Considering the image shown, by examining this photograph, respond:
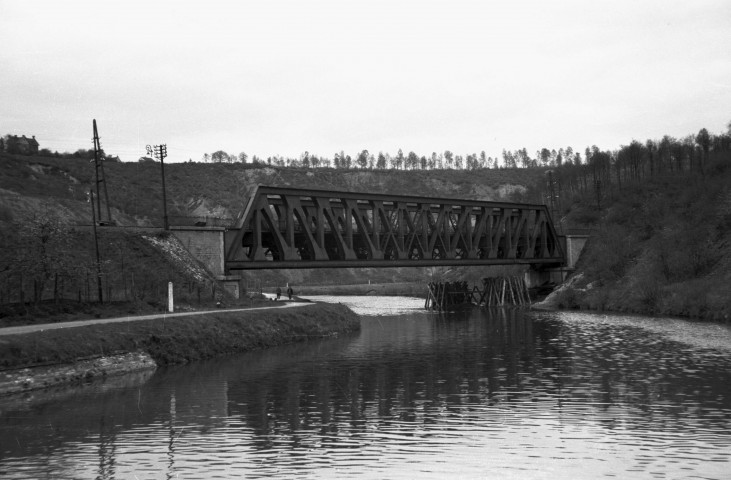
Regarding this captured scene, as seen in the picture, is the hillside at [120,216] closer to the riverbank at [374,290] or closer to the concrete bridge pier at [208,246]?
the concrete bridge pier at [208,246]

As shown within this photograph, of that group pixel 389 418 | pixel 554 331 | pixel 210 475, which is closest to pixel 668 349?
pixel 554 331

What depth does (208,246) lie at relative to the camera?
52906mm

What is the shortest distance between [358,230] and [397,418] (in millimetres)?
44042

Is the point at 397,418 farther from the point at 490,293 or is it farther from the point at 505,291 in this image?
the point at 505,291

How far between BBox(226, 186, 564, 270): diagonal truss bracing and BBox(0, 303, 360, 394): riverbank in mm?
8403

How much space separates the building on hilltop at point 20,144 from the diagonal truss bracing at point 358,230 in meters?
111

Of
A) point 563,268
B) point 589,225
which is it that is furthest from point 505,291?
point 589,225

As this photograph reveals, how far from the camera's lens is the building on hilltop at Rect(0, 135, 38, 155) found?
502 ft

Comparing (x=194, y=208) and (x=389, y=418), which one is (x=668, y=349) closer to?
(x=389, y=418)

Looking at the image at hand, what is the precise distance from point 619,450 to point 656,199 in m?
92.8

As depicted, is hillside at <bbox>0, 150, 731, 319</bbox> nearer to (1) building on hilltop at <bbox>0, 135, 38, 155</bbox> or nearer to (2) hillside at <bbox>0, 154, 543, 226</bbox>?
(2) hillside at <bbox>0, 154, 543, 226</bbox>

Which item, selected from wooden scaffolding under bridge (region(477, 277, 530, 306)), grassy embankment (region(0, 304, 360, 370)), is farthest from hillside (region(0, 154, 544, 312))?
wooden scaffolding under bridge (region(477, 277, 530, 306))

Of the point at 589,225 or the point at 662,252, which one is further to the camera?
the point at 589,225

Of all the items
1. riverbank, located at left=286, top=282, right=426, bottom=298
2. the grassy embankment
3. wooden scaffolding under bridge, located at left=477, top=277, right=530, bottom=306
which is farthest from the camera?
riverbank, located at left=286, top=282, right=426, bottom=298
